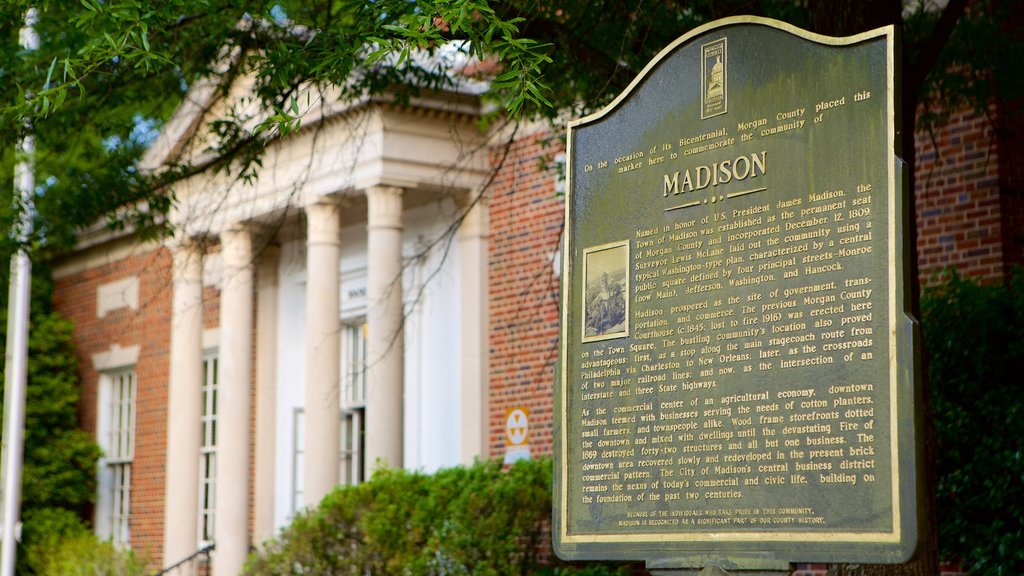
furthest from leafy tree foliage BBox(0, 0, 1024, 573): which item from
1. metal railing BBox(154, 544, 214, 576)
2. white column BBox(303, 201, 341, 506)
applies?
metal railing BBox(154, 544, 214, 576)

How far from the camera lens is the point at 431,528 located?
13336mm

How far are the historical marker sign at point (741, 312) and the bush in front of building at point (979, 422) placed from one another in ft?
16.3

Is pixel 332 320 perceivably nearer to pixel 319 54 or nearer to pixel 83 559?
pixel 83 559

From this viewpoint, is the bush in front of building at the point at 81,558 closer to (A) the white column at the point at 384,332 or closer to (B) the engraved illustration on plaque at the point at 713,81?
(A) the white column at the point at 384,332

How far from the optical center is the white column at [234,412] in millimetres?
17938

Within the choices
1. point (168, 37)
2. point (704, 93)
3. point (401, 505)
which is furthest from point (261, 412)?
point (704, 93)

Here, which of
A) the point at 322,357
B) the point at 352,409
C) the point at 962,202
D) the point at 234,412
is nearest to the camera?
the point at 962,202

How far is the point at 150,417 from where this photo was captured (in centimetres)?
2308

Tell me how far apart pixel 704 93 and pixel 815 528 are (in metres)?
1.93

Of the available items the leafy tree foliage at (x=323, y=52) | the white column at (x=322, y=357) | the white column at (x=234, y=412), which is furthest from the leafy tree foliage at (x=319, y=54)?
the white column at (x=234, y=412)

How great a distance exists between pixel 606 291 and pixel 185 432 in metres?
14.6

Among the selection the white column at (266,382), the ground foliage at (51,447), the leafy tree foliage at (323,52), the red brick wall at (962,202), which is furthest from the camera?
the ground foliage at (51,447)

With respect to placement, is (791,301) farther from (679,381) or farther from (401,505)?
(401,505)

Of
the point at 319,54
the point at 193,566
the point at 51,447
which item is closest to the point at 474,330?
the point at 193,566
